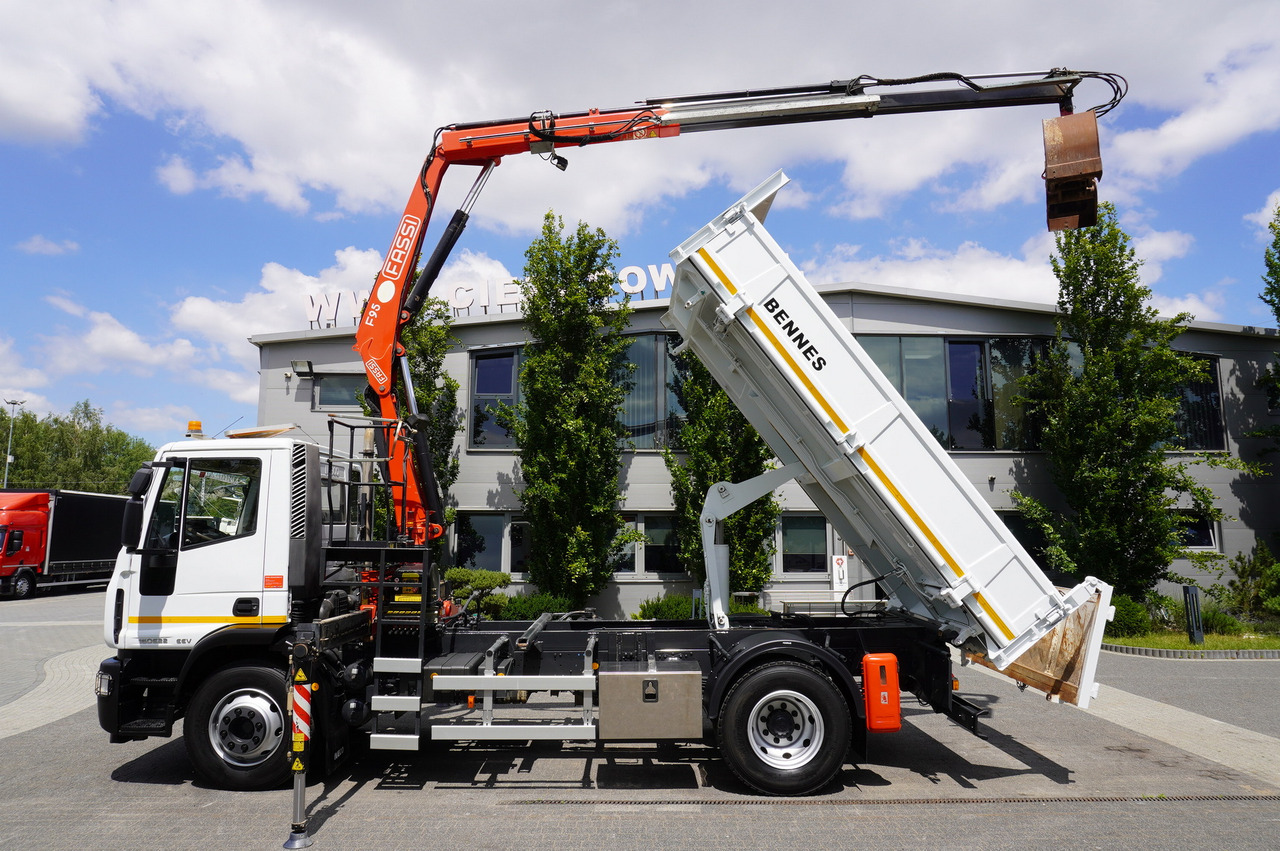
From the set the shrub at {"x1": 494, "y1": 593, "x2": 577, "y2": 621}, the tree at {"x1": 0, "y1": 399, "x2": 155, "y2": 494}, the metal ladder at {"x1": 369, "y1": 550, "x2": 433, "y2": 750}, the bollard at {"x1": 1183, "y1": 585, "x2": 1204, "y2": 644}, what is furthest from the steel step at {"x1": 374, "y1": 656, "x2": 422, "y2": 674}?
the tree at {"x1": 0, "y1": 399, "x2": 155, "y2": 494}

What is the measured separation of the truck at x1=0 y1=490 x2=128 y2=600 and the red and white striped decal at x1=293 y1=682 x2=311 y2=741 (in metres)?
19.7

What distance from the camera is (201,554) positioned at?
6.19 m

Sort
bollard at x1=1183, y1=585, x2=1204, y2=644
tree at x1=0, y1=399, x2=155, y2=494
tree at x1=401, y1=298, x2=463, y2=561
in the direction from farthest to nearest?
1. tree at x1=0, y1=399, x2=155, y2=494
2. tree at x1=401, y1=298, x2=463, y2=561
3. bollard at x1=1183, y1=585, x2=1204, y2=644

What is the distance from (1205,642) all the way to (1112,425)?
4.16 m

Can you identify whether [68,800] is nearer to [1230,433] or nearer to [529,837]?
[529,837]

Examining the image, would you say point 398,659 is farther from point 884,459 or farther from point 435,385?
point 435,385

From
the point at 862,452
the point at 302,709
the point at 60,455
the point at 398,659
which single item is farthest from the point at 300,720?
the point at 60,455

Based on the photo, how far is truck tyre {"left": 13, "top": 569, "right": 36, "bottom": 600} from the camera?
2211 centimetres

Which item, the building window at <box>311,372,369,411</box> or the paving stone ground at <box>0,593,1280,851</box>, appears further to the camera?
the building window at <box>311,372,369,411</box>

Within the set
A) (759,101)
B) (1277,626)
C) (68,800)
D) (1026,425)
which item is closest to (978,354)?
(1026,425)

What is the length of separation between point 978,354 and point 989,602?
12.4m

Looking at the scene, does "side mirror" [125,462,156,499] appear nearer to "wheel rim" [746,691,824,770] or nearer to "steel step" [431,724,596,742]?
"steel step" [431,724,596,742]

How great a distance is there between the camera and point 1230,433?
56.6ft

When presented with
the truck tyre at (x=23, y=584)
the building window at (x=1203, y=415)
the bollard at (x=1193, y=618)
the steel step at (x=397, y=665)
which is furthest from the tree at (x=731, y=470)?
the truck tyre at (x=23, y=584)
